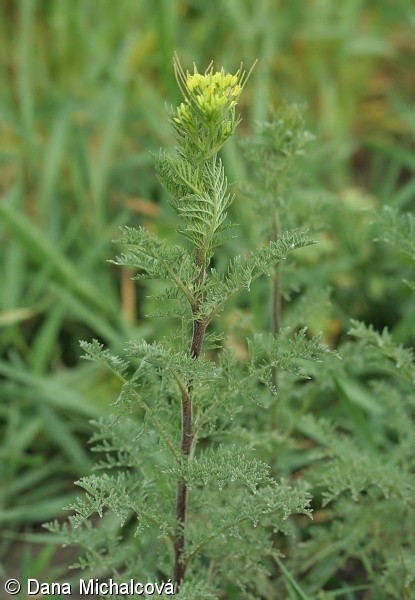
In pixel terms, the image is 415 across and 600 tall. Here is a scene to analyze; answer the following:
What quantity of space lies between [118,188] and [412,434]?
1.40 m

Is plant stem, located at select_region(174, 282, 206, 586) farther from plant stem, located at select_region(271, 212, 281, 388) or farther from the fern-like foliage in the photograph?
plant stem, located at select_region(271, 212, 281, 388)

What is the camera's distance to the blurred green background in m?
2.15

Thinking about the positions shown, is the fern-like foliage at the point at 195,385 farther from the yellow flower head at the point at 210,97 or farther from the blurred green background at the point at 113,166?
the blurred green background at the point at 113,166

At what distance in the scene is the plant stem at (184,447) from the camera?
125 centimetres

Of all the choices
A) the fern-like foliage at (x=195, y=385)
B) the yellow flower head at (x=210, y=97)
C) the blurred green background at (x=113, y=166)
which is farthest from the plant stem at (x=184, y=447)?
the blurred green background at (x=113, y=166)

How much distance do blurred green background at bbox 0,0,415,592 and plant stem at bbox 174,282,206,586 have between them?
1.48 ft

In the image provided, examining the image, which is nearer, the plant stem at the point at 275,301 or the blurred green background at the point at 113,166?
the plant stem at the point at 275,301

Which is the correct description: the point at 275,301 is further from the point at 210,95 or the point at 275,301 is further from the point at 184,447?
the point at 210,95

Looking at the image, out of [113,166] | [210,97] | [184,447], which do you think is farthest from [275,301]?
[113,166]

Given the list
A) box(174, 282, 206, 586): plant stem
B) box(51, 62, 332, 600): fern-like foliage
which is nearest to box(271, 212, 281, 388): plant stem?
box(51, 62, 332, 600): fern-like foliage

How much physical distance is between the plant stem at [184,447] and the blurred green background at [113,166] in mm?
452

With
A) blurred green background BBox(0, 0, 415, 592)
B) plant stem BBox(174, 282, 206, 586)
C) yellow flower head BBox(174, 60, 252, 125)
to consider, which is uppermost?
blurred green background BBox(0, 0, 415, 592)

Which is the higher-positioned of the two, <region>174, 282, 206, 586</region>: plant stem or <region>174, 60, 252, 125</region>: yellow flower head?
<region>174, 60, 252, 125</region>: yellow flower head

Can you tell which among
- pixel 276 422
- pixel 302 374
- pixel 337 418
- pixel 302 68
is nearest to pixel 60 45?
pixel 302 68
